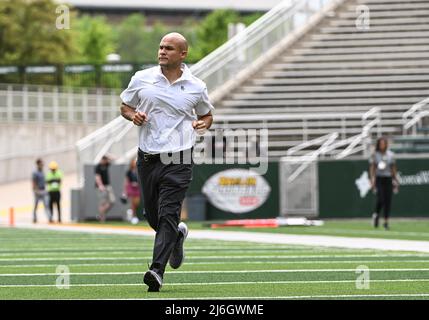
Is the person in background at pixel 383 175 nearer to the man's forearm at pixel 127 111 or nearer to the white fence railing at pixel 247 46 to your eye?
the white fence railing at pixel 247 46

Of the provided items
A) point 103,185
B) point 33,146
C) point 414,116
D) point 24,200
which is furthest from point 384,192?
point 33,146

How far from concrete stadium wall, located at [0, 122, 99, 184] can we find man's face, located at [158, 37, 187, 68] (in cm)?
3889

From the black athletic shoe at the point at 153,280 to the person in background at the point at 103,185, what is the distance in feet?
70.0

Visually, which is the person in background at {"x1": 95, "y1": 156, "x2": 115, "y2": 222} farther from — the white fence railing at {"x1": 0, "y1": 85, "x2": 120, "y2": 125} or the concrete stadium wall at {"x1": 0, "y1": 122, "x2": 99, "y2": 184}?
the white fence railing at {"x1": 0, "y1": 85, "x2": 120, "y2": 125}

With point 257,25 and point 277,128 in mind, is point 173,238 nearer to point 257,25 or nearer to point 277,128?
point 277,128

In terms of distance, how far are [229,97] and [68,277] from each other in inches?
1029

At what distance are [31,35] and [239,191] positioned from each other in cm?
3745

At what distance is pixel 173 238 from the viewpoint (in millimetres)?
11781

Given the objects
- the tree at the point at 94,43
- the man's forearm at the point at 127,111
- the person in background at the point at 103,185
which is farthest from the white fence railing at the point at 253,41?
the tree at the point at 94,43

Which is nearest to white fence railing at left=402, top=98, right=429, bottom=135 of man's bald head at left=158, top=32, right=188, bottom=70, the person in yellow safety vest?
the person in yellow safety vest

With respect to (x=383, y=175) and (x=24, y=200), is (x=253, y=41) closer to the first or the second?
(x=24, y=200)

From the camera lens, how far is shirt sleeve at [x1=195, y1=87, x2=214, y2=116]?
39.4 ft

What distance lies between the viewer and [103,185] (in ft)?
108
